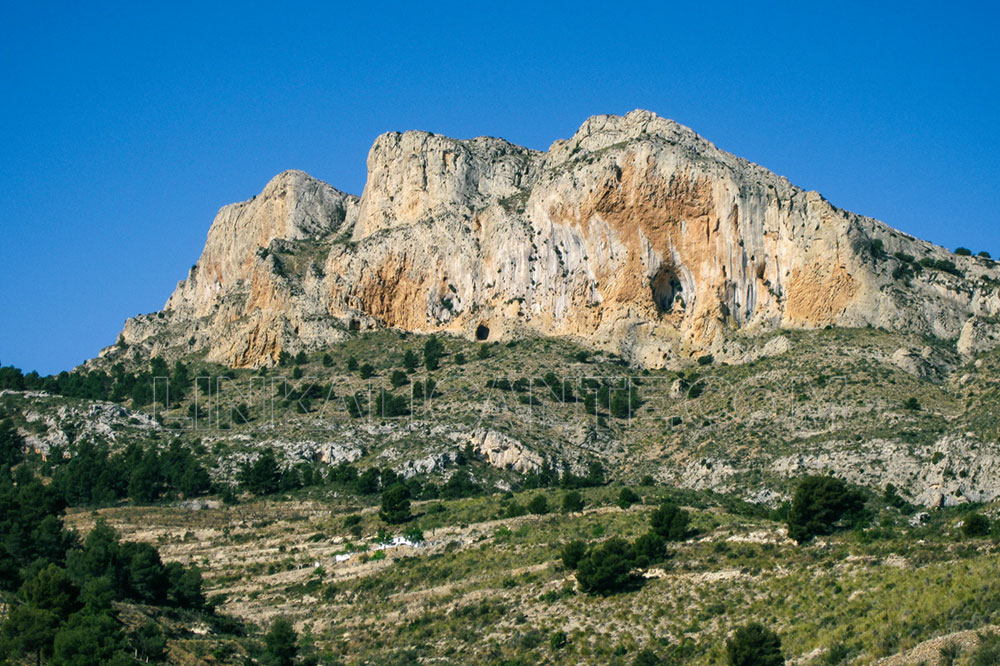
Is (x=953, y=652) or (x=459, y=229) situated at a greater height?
(x=459, y=229)

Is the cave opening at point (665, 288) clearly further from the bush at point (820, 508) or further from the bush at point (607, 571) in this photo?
the bush at point (607, 571)

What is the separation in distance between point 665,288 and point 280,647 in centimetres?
5628

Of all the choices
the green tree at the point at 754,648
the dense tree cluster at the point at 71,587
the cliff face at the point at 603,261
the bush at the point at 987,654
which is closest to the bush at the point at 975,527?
the green tree at the point at 754,648

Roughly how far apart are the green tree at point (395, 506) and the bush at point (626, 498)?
40.4 feet

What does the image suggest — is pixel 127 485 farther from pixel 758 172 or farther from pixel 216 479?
pixel 758 172

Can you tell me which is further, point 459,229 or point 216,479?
point 459,229

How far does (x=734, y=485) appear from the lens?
79.2 m

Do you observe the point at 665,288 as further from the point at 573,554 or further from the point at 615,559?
the point at 615,559

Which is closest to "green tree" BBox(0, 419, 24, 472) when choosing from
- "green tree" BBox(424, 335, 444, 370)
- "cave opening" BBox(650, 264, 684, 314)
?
"green tree" BBox(424, 335, 444, 370)

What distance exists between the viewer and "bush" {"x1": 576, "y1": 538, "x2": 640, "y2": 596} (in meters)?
54.9

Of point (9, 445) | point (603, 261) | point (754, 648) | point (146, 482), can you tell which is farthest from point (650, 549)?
point (9, 445)

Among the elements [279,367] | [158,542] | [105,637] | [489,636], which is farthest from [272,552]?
[279,367]

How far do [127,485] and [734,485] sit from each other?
1577 inches

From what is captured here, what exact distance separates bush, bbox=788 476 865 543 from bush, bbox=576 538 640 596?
762 cm
